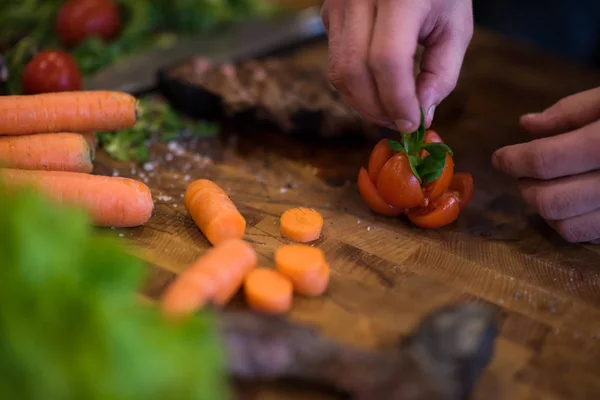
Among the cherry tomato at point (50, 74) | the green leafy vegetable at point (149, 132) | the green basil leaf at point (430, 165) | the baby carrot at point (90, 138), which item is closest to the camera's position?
the green basil leaf at point (430, 165)

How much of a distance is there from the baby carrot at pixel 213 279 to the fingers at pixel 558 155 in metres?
1.07

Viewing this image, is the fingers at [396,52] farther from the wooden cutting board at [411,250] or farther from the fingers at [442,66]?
the wooden cutting board at [411,250]

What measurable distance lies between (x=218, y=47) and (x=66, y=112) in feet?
5.01

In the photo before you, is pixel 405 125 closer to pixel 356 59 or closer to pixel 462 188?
pixel 356 59

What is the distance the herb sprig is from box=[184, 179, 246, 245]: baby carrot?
2.11 feet

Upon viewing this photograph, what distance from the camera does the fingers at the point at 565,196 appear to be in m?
2.15

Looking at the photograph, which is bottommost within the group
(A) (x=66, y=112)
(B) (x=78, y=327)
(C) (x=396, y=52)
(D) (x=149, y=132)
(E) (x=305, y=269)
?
(D) (x=149, y=132)

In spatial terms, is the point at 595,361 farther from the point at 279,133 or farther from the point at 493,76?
the point at 493,76

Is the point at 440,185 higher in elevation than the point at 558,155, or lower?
lower

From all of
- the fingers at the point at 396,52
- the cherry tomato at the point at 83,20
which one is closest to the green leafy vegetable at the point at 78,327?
the fingers at the point at 396,52

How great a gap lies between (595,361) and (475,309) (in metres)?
0.46

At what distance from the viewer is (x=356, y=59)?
6.66ft

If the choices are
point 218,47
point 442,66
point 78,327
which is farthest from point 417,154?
point 218,47

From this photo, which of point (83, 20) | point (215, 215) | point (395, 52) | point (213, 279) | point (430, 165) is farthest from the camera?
point (83, 20)
